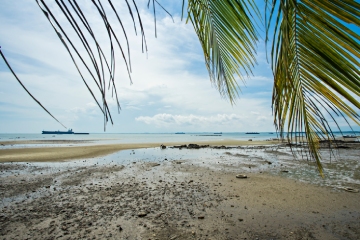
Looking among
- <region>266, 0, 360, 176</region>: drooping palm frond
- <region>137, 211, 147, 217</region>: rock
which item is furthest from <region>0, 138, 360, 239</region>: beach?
<region>266, 0, 360, 176</region>: drooping palm frond

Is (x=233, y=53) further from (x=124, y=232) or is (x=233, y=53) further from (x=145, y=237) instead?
(x=124, y=232)

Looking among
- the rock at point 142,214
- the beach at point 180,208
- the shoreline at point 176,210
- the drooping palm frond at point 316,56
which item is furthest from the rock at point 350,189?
the drooping palm frond at point 316,56

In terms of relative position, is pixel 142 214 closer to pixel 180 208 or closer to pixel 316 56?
pixel 180 208

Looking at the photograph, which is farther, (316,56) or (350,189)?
(350,189)

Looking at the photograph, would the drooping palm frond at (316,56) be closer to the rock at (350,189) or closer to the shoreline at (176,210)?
the shoreline at (176,210)

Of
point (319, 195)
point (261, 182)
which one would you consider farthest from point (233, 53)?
point (261, 182)

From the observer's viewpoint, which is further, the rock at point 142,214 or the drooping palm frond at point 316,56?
the rock at point 142,214

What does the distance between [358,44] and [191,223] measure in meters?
4.45

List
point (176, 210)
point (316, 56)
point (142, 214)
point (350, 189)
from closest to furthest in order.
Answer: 1. point (316, 56)
2. point (142, 214)
3. point (176, 210)
4. point (350, 189)

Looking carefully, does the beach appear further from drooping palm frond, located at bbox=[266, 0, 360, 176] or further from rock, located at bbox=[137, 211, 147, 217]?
drooping palm frond, located at bbox=[266, 0, 360, 176]

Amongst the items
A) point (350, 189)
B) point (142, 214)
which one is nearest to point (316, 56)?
point (142, 214)

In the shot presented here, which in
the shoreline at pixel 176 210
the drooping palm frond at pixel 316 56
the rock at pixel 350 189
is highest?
the drooping palm frond at pixel 316 56

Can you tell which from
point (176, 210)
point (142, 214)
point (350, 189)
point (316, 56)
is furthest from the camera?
point (350, 189)

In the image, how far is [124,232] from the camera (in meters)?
3.98
